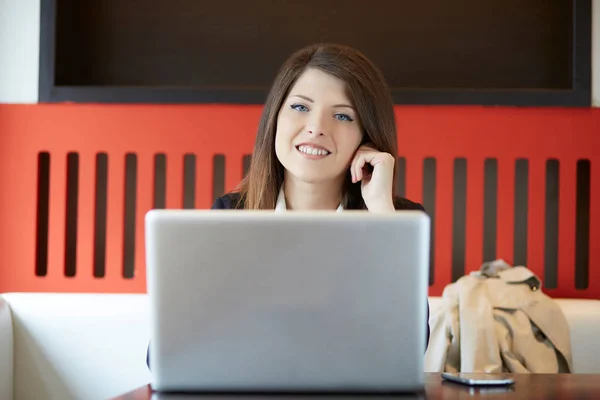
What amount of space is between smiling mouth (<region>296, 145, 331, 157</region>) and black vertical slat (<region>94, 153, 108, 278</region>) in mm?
869

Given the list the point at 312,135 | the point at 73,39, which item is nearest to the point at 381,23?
the point at 312,135

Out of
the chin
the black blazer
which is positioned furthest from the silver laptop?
the black blazer

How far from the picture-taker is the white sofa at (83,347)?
2119mm

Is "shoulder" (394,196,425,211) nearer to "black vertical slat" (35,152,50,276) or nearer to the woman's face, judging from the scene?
the woman's face

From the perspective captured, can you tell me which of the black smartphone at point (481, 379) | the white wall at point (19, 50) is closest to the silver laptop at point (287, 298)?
the black smartphone at point (481, 379)

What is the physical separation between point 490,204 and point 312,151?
0.81 meters

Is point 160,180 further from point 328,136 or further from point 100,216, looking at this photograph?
point 328,136

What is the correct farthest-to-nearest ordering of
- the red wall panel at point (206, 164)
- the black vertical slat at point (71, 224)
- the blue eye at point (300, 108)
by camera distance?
1. the black vertical slat at point (71, 224)
2. the red wall panel at point (206, 164)
3. the blue eye at point (300, 108)

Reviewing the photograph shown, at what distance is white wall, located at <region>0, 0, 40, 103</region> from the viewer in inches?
95.1

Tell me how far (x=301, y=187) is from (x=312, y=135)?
165mm

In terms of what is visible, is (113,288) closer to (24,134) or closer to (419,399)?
(24,134)

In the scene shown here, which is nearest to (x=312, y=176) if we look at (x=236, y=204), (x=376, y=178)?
(x=376, y=178)

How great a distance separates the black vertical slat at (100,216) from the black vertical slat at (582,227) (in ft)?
4.85

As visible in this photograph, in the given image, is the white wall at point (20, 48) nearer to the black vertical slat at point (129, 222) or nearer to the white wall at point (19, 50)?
the white wall at point (19, 50)
